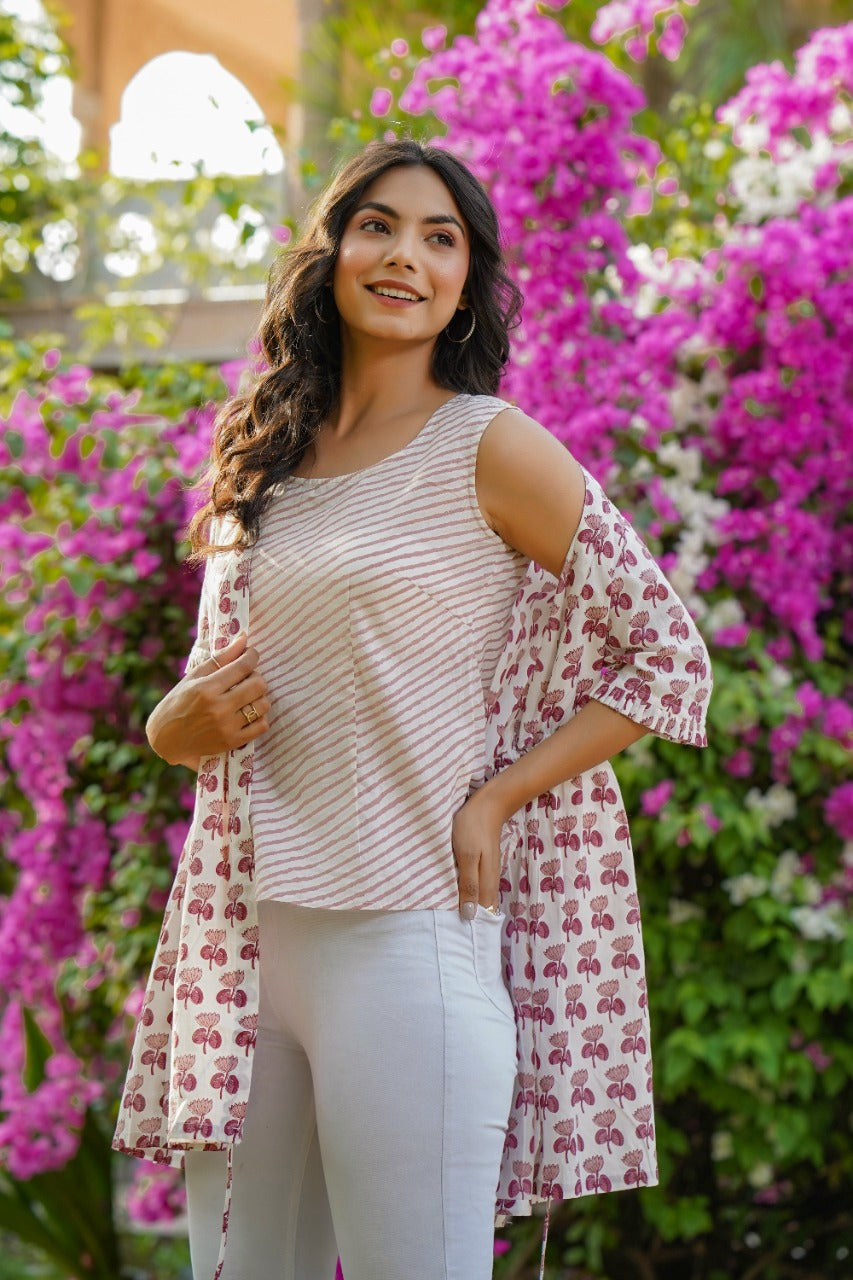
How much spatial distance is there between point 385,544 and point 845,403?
169cm

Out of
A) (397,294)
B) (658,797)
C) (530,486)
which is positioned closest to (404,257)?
(397,294)

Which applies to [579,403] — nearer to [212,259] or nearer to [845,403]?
[845,403]

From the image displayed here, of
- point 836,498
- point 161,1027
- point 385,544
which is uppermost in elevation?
point 385,544

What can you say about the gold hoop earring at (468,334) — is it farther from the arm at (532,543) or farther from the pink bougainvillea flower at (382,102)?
the pink bougainvillea flower at (382,102)

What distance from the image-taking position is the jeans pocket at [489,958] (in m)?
1.67

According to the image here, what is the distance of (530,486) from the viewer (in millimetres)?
1710

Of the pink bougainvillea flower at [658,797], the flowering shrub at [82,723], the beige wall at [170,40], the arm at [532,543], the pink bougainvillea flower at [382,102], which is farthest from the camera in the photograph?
the beige wall at [170,40]

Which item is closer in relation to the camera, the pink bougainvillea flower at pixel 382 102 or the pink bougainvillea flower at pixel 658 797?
the pink bougainvillea flower at pixel 658 797

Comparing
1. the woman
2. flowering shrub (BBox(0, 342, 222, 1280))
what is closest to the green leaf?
flowering shrub (BBox(0, 342, 222, 1280))

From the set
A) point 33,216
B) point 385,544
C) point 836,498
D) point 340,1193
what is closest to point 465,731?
point 385,544

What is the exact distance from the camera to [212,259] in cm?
666

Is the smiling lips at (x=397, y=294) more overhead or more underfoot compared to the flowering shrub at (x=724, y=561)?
more overhead

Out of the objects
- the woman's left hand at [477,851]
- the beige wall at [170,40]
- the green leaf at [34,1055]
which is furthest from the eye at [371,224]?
the beige wall at [170,40]

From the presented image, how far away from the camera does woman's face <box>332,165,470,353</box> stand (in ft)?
5.88
